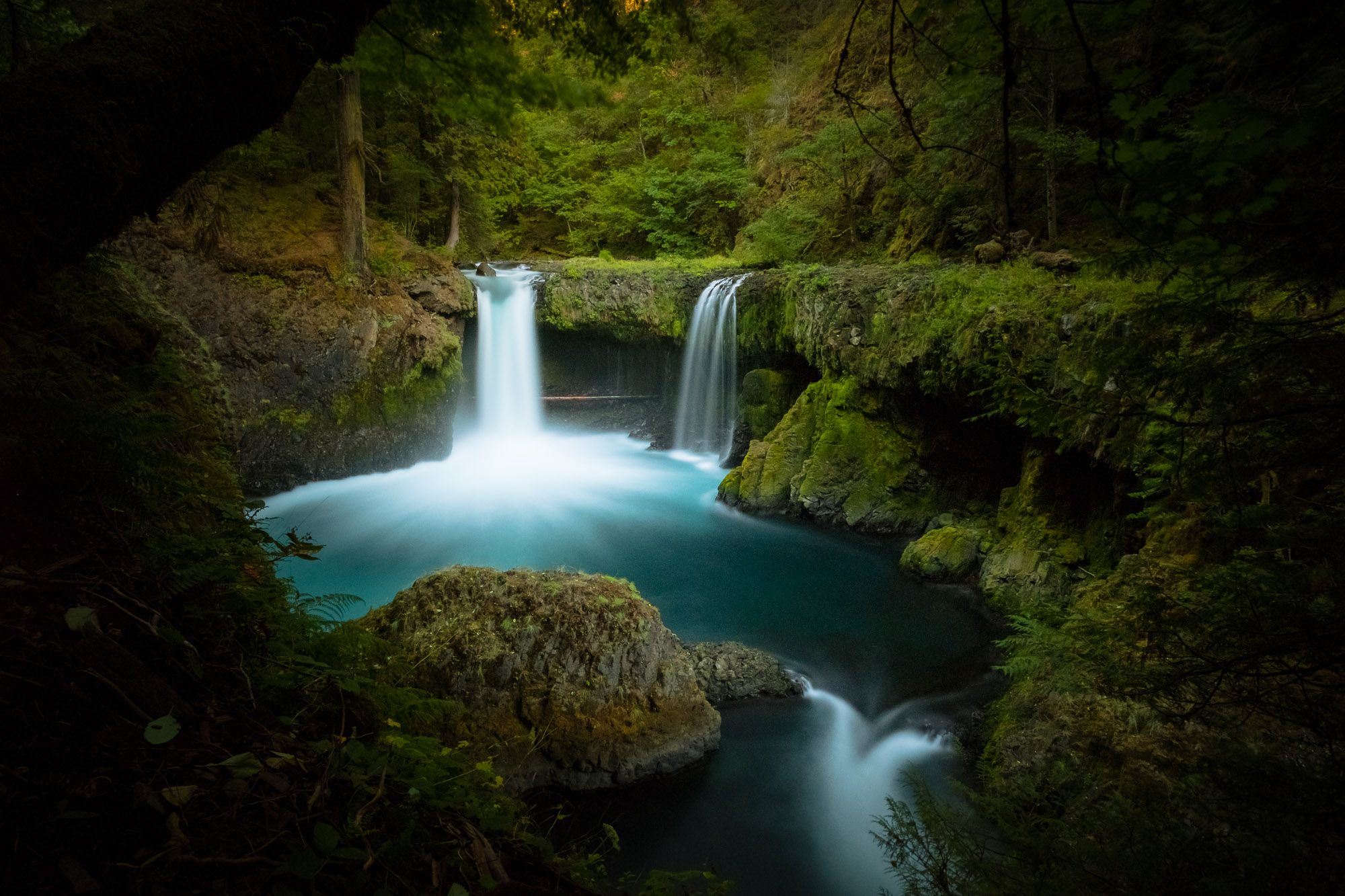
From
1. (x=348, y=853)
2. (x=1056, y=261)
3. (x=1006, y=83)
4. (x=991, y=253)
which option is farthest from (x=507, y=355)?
(x=348, y=853)

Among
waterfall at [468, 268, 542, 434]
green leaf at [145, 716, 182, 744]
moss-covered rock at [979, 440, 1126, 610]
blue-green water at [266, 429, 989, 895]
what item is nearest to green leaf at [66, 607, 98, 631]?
green leaf at [145, 716, 182, 744]

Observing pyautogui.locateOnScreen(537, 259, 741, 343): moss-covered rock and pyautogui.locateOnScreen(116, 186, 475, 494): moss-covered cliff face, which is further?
pyautogui.locateOnScreen(537, 259, 741, 343): moss-covered rock

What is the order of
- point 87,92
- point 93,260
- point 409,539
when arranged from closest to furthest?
point 87,92 < point 93,260 < point 409,539

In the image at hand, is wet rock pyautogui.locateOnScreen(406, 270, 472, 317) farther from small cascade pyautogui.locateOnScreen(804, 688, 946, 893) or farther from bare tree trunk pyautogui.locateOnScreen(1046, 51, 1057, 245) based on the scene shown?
bare tree trunk pyautogui.locateOnScreen(1046, 51, 1057, 245)

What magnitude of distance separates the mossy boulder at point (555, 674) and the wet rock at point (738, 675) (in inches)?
20.5

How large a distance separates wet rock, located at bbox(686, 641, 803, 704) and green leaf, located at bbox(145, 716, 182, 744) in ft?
16.6

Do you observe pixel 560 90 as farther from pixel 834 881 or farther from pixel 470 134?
pixel 470 134

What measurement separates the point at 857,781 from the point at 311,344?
12.0 metres

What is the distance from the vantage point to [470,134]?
15383 millimetres

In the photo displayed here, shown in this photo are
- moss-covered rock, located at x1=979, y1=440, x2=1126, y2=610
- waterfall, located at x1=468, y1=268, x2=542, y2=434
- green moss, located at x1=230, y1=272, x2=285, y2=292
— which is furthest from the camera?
waterfall, located at x1=468, y1=268, x2=542, y2=434

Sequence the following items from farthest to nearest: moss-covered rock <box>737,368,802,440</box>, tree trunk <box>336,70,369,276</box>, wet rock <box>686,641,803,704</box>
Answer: moss-covered rock <box>737,368,802,440</box> → tree trunk <box>336,70,369,276</box> → wet rock <box>686,641,803,704</box>

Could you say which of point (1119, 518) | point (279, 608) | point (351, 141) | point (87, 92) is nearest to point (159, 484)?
point (279, 608)

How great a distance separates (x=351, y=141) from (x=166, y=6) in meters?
12.4

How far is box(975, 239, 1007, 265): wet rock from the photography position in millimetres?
10086
